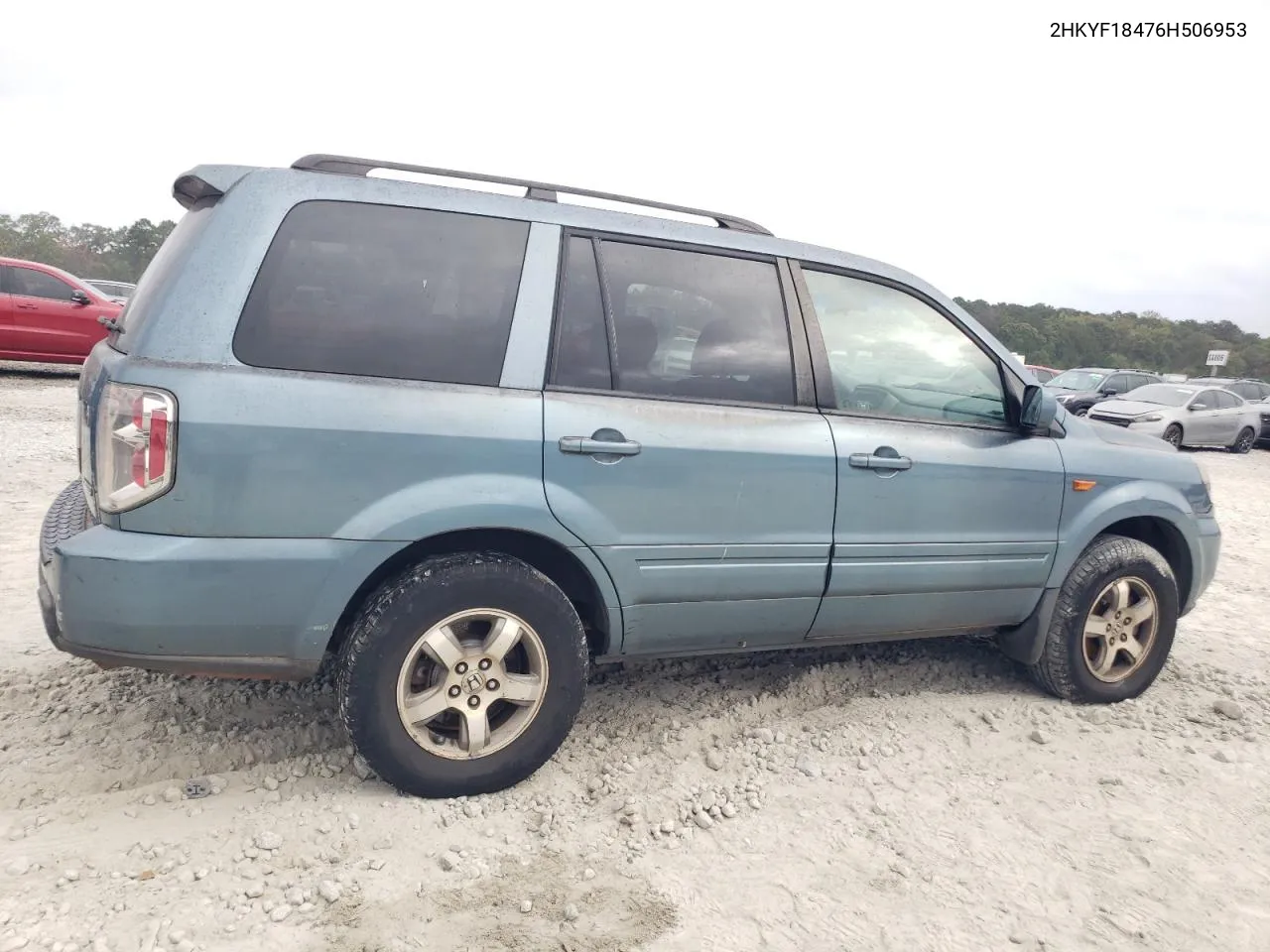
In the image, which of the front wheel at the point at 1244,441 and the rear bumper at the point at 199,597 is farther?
the front wheel at the point at 1244,441

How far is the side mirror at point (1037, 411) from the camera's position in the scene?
11.4 feet

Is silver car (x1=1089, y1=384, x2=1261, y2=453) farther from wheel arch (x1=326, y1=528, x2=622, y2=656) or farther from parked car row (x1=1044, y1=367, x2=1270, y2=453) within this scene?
wheel arch (x1=326, y1=528, x2=622, y2=656)

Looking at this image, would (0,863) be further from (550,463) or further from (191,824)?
(550,463)

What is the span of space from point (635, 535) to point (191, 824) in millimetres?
1512

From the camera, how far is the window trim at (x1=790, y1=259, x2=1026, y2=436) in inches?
127

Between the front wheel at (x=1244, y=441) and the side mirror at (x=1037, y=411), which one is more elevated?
the side mirror at (x=1037, y=411)

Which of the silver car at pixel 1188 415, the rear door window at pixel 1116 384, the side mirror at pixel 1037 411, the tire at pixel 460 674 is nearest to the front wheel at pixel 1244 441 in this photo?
the silver car at pixel 1188 415

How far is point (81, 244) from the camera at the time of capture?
55.0 metres

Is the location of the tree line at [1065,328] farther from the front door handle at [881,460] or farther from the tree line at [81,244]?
the front door handle at [881,460]

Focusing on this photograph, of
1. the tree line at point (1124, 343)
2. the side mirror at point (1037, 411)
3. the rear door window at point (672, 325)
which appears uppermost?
the tree line at point (1124, 343)

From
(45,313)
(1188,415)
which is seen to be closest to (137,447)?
(45,313)

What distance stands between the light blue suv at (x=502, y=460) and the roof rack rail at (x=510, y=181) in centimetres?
1

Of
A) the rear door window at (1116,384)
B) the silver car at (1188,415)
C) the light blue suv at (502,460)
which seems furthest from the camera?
the rear door window at (1116,384)

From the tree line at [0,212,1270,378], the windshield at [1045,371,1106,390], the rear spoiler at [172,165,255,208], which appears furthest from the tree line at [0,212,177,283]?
the rear spoiler at [172,165,255,208]
